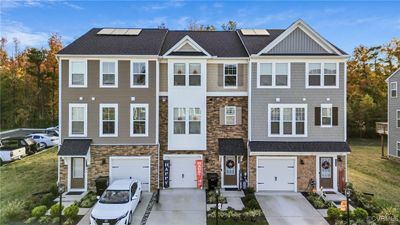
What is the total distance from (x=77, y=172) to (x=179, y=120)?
6628 millimetres

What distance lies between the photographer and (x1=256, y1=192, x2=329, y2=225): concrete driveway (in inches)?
492

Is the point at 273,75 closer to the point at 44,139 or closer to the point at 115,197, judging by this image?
the point at 115,197

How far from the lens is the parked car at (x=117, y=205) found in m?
11.2

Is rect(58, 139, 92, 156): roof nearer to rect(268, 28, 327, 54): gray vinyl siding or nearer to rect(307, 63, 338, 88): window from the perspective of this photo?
rect(268, 28, 327, 54): gray vinyl siding

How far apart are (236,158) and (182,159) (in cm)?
320

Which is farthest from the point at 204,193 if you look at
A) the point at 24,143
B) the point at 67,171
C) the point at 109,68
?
the point at 24,143

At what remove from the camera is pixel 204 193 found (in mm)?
15969

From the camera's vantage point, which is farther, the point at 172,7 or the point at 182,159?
the point at 182,159

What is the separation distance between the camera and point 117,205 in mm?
12031

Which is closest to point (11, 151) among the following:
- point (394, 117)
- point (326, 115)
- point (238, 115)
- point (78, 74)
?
point (78, 74)

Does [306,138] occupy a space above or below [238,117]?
below

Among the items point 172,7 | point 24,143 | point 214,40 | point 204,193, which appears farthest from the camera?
point 24,143

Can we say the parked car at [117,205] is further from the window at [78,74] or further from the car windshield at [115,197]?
the window at [78,74]

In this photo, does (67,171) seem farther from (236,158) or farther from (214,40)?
(214,40)
